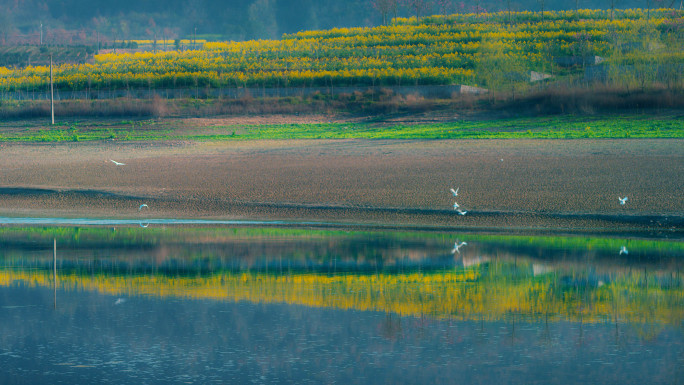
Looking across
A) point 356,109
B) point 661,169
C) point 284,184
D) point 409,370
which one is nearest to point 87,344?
point 409,370

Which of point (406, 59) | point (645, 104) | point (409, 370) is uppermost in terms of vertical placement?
point (406, 59)

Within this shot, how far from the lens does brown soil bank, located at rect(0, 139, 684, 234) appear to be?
18.2 meters

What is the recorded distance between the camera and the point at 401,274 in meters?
12.2

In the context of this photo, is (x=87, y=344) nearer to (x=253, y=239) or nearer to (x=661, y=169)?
(x=253, y=239)

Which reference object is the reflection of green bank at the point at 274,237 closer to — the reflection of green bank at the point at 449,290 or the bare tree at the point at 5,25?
the reflection of green bank at the point at 449,290

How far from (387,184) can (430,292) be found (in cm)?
1084

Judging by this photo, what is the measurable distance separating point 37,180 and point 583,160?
602 inches

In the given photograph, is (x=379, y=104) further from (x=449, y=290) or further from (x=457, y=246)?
(x=449, y=290)

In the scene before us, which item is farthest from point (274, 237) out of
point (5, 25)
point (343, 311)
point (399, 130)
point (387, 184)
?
point (5, 25)

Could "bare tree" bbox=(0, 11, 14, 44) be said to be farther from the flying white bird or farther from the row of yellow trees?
the flying white bird

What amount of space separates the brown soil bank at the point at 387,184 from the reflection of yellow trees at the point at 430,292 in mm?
5704

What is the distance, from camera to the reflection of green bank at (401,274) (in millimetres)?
10094

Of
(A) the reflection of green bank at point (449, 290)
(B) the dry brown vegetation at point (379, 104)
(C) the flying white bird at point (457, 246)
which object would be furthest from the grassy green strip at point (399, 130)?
Answer: (A) the reflection of green bank at point (449, 290)

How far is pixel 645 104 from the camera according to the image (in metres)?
32.2
